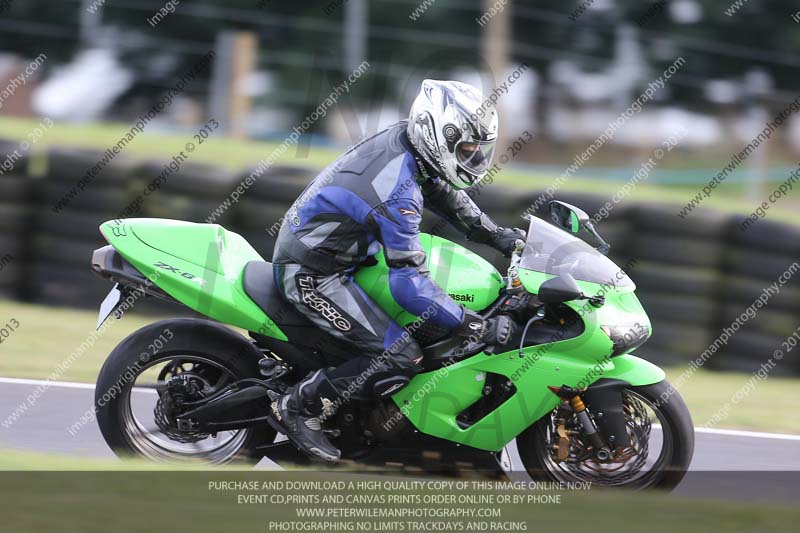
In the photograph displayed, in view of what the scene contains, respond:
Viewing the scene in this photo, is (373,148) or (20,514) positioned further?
(373,148)

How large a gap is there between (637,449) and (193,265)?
2.18 metres

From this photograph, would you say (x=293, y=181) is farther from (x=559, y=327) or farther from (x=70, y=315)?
(x=559, y=327)

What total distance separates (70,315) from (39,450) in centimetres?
384

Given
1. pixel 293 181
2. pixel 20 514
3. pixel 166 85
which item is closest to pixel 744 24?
pixel 166 85

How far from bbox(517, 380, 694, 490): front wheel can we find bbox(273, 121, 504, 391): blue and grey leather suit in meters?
0.71

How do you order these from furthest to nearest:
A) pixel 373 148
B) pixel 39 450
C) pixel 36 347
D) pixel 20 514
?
pixel 36 347 → pixel 39 450 → pixel 373 148 → pixel 20 514

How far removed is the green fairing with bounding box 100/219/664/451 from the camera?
528 cm

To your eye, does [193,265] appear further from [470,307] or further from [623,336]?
[623,336]

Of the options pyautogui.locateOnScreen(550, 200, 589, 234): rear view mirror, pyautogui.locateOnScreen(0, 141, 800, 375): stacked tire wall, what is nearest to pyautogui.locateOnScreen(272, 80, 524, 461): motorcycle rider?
pyautogui.locateOnScreen(550, 200, 589, 234): rear view mirror

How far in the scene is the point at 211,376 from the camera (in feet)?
18.0

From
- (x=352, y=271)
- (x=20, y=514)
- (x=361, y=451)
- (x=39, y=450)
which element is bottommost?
(x=39, y=450)

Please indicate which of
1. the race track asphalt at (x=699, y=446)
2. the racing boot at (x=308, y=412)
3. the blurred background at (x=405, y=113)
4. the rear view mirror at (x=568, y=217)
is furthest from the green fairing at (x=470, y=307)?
the blurred background at (x=405, y=113)

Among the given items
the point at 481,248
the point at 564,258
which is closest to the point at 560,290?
the point at 564,258

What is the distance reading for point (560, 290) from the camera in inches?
197
